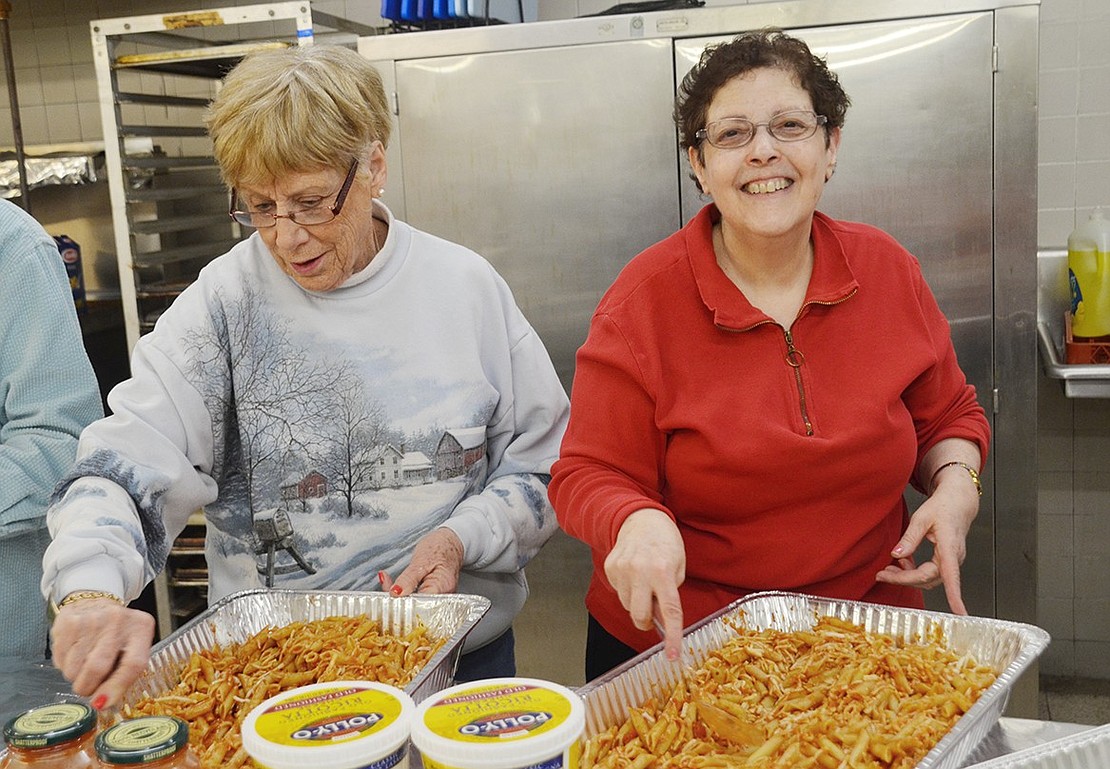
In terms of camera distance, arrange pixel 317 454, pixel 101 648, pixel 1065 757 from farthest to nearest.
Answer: pixel 317 454
pixel 101 648
pixel 1065 757

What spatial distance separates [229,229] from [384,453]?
94.6 inches

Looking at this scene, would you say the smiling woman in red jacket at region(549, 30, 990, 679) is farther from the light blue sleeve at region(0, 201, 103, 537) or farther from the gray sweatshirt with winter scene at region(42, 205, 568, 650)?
the light blue sleeve at region(0, 201, 103, 537)

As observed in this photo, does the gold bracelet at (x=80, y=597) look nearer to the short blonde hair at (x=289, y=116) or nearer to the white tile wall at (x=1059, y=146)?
the short blonde hair at (x=289, y=116)

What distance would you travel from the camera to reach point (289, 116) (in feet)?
5.05

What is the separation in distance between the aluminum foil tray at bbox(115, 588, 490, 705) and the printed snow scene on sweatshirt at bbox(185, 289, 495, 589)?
124 millimetres

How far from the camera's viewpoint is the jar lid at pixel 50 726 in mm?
890

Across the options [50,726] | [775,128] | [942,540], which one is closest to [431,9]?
[775,128]

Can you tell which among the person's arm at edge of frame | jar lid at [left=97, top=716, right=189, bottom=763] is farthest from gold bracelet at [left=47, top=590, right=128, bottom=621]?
jar lid at [left=97, top=716, right=189, bottom=763]

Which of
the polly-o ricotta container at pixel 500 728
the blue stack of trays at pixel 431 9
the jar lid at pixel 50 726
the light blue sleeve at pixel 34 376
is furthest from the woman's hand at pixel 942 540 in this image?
the blue stack of trays at pixel 431 9

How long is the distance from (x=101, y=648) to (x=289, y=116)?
0.76 metres

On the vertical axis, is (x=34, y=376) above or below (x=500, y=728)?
above

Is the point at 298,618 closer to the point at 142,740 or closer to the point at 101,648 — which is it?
the point at 101,648

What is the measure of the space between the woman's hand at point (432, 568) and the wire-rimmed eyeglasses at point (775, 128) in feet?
2.30

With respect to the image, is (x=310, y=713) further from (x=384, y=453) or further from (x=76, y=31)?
(x=76, y=31)
